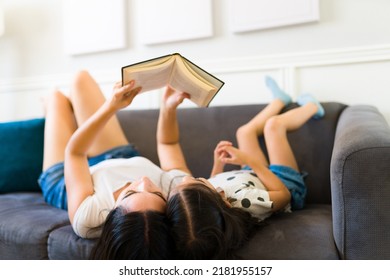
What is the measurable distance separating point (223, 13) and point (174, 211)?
1114 mm

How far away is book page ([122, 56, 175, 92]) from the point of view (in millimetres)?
890

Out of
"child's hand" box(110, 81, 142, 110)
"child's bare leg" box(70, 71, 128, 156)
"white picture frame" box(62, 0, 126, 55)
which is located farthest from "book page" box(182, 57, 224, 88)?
"white picture frame" box(62, 0, 126, 55)

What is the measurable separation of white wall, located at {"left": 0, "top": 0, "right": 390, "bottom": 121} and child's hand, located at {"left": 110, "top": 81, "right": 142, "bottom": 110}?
0.75 meters

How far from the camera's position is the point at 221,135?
4.79 ft

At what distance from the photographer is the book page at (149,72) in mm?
890

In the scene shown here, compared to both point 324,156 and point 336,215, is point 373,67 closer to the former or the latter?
point 324,156

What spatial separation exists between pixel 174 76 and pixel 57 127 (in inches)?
26.5

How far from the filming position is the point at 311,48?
61.7 inches

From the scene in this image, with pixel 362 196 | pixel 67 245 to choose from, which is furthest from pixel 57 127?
pixel 362 196

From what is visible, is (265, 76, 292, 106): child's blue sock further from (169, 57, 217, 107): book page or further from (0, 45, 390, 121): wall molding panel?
(169, 57, 217, 107): book page

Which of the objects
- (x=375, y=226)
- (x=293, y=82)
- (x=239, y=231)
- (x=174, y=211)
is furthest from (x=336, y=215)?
(x=293, y=82)

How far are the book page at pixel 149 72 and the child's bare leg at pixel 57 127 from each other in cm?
57

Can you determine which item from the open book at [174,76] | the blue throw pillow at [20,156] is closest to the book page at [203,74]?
the open book at [174,76]
